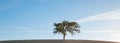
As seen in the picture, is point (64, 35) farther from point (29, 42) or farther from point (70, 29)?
point (29, 42)

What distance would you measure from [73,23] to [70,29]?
191 cm

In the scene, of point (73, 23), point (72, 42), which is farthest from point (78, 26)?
point (72, 42)

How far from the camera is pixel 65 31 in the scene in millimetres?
73500

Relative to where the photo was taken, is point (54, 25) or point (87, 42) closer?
point (87, 42)

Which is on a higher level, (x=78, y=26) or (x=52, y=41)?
(x=78, y=26)

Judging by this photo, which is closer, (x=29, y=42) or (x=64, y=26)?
(x=29, y=42)

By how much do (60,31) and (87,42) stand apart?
756 inches

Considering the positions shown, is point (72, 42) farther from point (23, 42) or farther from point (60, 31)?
point (60, 31)

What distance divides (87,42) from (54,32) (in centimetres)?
1976

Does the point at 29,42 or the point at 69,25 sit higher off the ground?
the point at 69,25

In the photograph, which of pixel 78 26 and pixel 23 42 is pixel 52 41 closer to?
pixel 23 42

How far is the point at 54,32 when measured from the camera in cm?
7388

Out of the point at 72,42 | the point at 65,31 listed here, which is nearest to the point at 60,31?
the point at 65,31

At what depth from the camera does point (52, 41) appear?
2167 inches
